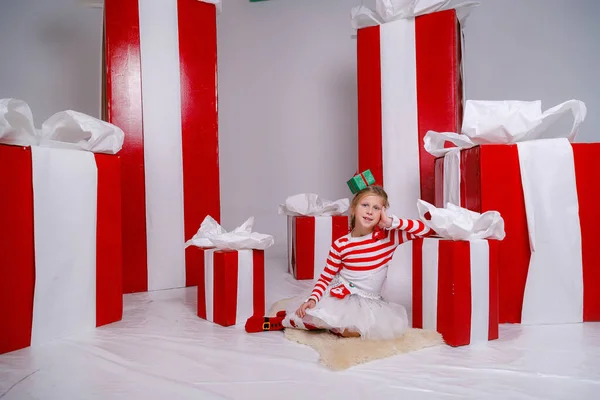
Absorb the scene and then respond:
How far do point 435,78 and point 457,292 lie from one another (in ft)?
3.23

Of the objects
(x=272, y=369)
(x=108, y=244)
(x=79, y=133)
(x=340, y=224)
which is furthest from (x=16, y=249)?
(x=340, y=224)

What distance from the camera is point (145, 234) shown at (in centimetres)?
186

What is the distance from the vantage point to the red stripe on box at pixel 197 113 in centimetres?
194

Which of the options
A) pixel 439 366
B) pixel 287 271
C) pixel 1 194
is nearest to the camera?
pixel 439 366

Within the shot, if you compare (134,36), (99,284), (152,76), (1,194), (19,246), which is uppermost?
(134,36)

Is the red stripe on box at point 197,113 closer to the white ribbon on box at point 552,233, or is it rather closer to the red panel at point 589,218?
the white ribbon on box at point 552,233

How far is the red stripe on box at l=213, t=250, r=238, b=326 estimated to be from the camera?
1375mm

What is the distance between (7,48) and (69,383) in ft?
6.65

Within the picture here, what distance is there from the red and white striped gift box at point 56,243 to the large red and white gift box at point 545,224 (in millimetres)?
1058

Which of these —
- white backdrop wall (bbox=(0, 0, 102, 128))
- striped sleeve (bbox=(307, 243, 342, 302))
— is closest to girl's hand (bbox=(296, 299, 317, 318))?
striped sleeve (bbox=(307, 243, 342, 302))

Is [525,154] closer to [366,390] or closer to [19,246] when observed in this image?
[366,390]

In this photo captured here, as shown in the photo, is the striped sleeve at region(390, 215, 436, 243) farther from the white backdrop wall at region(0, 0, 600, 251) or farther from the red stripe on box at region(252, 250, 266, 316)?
the white backdrop wall at region(0, 0, 600, 251)

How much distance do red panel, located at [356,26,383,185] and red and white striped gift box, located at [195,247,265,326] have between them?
0.73 metres

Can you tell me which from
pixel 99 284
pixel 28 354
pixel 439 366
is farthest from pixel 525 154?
pixel 28 354
